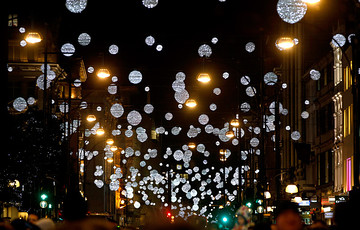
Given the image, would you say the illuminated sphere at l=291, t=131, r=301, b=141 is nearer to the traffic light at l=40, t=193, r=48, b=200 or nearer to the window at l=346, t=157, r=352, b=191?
the window at l=346, t=157, r=352, b=191

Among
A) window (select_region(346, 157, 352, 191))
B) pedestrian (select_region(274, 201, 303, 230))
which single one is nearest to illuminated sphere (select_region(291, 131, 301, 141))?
window (select_region(346, 157, 352, 191))

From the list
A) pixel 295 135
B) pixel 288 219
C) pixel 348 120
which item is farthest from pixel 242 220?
pixel 295 135

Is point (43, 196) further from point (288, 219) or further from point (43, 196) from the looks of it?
point (288, 219)

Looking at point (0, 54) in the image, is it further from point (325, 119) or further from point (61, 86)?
point (61, 86)

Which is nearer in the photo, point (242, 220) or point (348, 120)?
point (242, 220)

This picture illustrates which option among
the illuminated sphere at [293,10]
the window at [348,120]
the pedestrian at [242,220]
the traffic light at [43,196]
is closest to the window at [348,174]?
the window at [348,120]

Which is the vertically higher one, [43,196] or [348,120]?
[348,120]

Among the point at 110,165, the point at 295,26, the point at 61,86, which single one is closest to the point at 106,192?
the point at 110,165

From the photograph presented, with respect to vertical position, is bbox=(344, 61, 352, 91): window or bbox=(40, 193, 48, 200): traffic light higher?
bbox=(344, 61, 352, 91): window

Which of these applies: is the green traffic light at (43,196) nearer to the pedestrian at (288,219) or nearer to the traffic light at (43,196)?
the traffic light at (43,196)

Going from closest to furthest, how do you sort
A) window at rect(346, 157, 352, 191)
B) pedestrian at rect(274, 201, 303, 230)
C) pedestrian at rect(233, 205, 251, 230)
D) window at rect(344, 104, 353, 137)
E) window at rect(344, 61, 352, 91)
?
1. pedestrian at rect(274, 201, 303, 230)
2. pedestrian at rect(233, 205, 251, 230)
3. window at rect(346, 157, 352, 191)
4. window at rect(344, 104, 353, 137)
5. window at rect(344, 61, 352, 91)

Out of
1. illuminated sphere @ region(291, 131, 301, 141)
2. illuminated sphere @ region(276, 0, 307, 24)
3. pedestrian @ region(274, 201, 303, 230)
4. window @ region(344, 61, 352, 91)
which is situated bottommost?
pedestrian @ region(274, 201, 303, 230)

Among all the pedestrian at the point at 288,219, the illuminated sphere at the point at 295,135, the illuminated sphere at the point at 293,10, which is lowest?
the pedestrian at the point at 288,219

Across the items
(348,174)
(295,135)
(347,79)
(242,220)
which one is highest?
(347,79)
